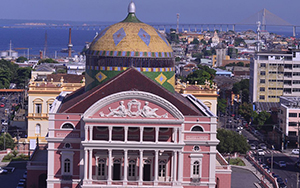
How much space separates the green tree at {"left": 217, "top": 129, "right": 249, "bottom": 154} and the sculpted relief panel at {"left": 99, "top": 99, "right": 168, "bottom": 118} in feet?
74.1

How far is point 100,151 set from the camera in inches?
1971

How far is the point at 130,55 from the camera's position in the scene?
54.9 meters

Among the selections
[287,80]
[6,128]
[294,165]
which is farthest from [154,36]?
[287,80]

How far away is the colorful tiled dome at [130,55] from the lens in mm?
54969

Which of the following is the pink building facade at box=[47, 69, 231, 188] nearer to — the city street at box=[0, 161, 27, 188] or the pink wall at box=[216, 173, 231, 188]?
the pink wall at box=[216, 173, 231, 188]

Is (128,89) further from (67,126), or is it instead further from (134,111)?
(67,126)

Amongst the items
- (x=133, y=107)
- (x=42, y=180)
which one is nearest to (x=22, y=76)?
(x=42, y=180)

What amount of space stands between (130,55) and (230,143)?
2005 cm

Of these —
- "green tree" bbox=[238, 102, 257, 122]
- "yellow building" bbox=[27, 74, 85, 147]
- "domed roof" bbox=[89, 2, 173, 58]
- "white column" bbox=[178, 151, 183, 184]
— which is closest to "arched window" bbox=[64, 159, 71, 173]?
"white column" bbox=[178, 151, 183, 184]

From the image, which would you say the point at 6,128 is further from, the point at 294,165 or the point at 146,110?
the point at 146,110

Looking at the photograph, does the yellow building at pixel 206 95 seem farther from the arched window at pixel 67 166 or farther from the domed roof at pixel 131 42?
the arched window at pixel 67 166

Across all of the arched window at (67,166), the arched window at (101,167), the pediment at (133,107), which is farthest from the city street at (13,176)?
the pediment at (133,107)

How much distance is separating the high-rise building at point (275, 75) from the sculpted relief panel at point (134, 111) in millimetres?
61316

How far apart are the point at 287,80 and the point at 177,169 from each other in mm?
61927
